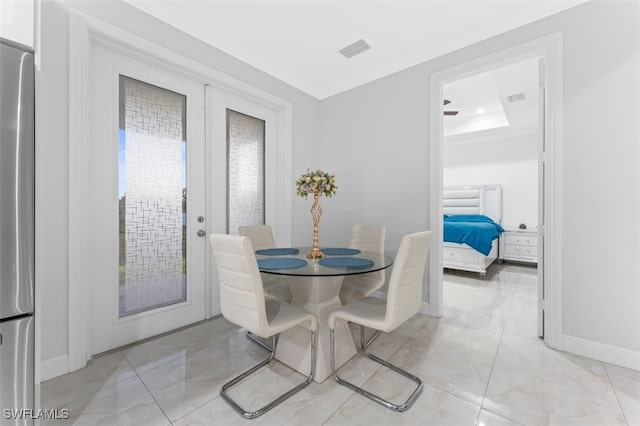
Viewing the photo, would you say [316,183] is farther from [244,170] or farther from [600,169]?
[600,169]

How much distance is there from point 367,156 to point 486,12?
66.3 inches

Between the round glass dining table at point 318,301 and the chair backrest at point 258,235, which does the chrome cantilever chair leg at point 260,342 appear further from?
the chair backrest at point 258,235

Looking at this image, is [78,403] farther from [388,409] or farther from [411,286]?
[411,286]

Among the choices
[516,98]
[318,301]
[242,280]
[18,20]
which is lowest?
[318,301]

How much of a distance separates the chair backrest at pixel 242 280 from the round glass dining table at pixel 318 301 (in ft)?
0.62

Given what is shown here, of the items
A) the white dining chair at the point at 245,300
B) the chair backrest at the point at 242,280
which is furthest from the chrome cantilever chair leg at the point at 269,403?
the chair backrest at the point at 242,280

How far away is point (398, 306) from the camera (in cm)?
164

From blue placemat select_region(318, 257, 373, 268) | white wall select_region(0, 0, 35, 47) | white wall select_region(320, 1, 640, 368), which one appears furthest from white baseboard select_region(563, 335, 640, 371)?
white wall select_region(0, 0, 35, 47)

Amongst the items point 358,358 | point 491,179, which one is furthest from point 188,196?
point 491,179

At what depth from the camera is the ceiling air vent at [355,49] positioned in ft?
9.23

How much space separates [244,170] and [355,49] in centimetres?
175

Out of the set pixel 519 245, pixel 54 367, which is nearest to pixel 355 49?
pixel 54 367

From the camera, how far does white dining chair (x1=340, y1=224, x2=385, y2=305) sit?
2447mm

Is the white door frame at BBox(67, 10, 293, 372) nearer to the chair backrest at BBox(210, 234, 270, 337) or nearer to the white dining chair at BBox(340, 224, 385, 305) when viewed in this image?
the chair backrest at BBox(210, 234, 270, 337)
